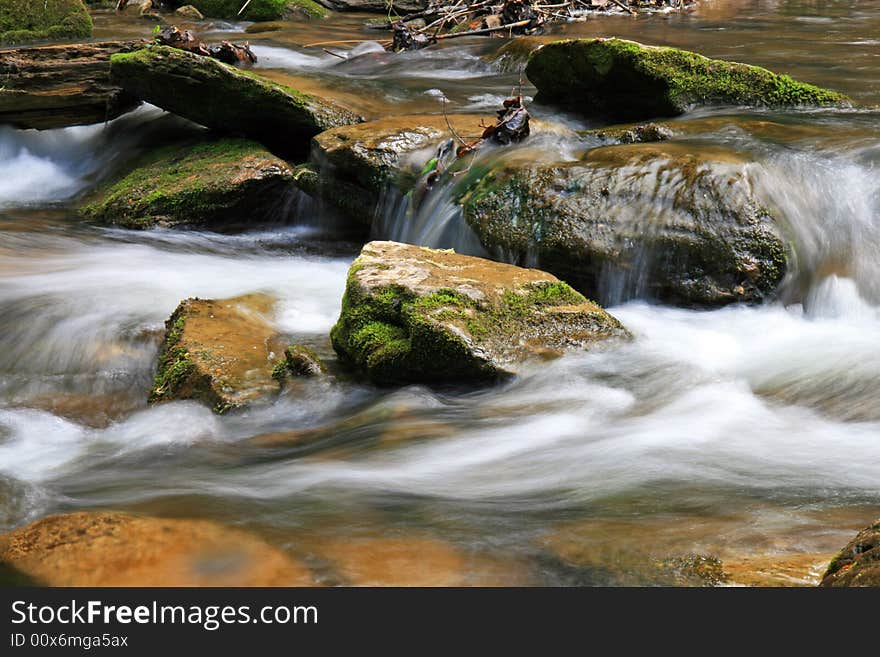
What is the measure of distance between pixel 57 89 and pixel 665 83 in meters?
6.04

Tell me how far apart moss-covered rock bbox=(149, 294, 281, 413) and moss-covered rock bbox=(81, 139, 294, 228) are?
2.52 m

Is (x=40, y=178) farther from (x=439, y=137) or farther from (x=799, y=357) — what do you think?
(x=799, y=357)

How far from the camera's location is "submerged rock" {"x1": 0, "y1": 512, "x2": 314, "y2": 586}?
111 inches

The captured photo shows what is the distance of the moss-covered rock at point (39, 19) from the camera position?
14094 mm

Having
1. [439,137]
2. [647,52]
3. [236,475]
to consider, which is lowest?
[236,475]

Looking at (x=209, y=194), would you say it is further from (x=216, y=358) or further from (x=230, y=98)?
(x=216, y=358)

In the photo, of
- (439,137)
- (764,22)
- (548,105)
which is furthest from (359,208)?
(764,22)

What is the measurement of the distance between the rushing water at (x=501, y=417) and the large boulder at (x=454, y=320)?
0.13 meters

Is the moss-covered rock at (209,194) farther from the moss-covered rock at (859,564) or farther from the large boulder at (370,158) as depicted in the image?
the moss-covered rock at (859,564)

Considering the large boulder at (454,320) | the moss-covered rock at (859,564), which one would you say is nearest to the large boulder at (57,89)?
the large boulder at (454,320)

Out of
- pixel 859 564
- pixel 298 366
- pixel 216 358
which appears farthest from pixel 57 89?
pixel 859 564

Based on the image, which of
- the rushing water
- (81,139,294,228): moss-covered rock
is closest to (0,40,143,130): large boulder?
(81,139,294,228): moss-covered rock

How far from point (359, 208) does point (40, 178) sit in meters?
4.06

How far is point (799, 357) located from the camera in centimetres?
520
